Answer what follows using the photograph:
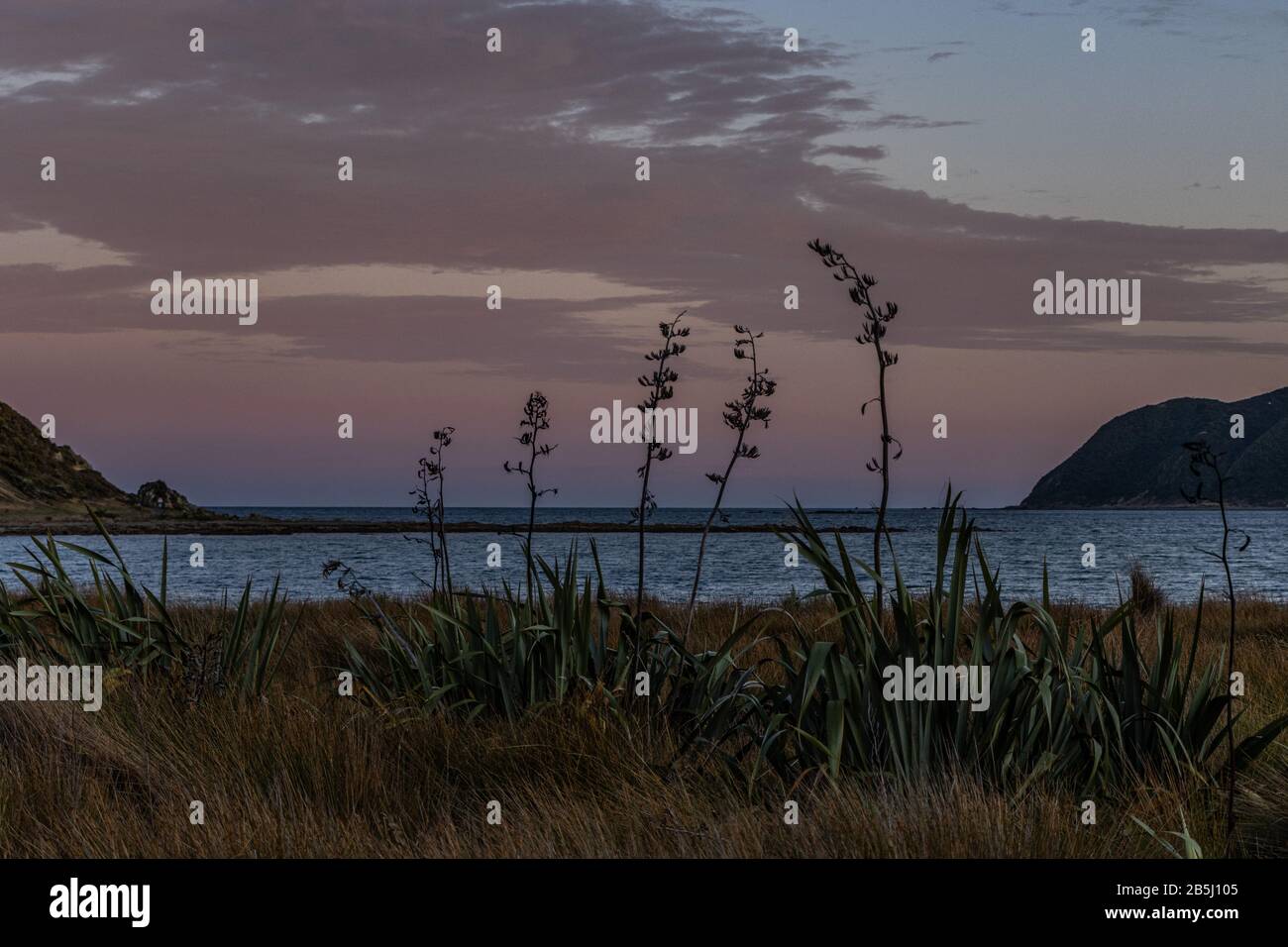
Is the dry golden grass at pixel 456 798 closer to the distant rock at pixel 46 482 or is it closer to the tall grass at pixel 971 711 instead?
the tall grass at pixel 971 711

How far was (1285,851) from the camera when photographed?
4270 millimetres

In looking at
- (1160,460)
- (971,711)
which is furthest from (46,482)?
(1160,460)

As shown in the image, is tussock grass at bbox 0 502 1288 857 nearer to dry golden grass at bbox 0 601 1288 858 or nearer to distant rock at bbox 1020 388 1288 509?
dry golden grass at bbox 0 601 1288 858

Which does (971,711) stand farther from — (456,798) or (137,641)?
(137,641)

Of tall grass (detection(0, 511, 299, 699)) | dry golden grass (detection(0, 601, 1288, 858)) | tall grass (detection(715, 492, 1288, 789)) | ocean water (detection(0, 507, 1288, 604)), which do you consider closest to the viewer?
dry golden grass (detection(0, 601, 1288, 858))

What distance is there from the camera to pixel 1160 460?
6476 inches

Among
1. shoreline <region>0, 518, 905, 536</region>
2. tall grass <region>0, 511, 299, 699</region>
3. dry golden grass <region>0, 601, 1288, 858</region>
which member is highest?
tall grass <region>0, 511, 299, 699</region>

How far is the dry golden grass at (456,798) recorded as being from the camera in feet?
13.0

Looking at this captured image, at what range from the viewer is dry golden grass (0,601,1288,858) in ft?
13.0

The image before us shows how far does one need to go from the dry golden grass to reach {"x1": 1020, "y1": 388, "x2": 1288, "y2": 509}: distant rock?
476 ft

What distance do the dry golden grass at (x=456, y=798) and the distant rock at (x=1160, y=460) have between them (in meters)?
145

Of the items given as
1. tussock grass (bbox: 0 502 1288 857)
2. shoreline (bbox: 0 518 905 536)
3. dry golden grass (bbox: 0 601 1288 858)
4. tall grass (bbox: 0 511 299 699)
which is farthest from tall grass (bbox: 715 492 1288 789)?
shoreline (bbox: 0 518 905 536)
